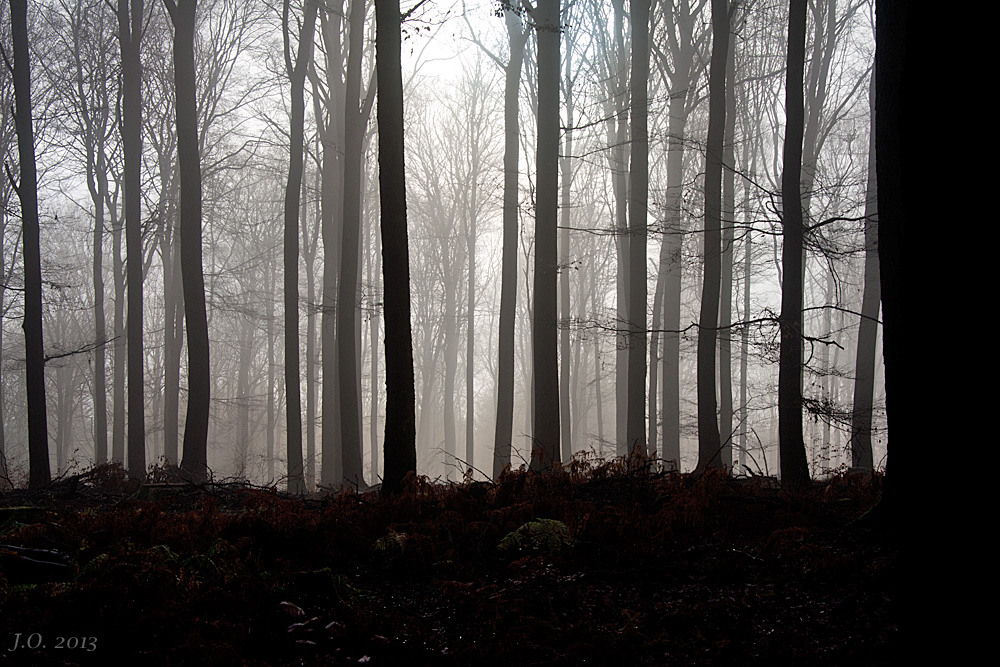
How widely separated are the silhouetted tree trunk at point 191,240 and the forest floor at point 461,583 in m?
6.27

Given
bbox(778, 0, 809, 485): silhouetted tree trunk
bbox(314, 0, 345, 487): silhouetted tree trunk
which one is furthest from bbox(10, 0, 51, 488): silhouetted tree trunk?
bbox(778, 0, 809, 485): silhouetted tree trunk

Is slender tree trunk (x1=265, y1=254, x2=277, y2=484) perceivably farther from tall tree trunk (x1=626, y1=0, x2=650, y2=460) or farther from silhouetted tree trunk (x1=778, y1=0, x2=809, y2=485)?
silhouetted tree trunk (x1=778, y1=0, x2=809, y2=485)

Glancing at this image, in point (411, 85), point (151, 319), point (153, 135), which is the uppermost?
point (411, 85)

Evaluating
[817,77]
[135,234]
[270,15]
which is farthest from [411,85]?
[817,77]

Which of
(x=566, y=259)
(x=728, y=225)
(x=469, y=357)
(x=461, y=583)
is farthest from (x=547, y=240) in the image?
(x=469, y=357)

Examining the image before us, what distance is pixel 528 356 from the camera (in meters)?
39.8

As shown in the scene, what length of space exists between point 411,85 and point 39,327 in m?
15.4

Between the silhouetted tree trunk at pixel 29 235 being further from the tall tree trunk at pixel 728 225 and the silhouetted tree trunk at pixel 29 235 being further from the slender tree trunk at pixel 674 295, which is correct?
the tall tree trunk at pixel 728 225

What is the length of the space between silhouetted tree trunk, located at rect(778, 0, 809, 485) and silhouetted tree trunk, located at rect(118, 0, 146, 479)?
12841mm

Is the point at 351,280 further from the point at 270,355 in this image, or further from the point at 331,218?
the point at 270,355

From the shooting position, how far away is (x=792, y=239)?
7949mm

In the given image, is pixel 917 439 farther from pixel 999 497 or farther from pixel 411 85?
pixel 411 85

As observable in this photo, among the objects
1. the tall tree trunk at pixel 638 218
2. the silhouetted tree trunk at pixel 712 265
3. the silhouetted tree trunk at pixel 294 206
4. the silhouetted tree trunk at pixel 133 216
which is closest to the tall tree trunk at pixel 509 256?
the tall tree trunk at pixel 638 218

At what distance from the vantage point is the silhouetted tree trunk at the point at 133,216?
13758 millimetres
